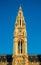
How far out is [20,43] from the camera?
146625 mm

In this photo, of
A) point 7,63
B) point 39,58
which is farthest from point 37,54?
point 7,63

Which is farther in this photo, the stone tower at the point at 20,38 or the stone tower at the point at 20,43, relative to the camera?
the stone tower at the point at 20,38

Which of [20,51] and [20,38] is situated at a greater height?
[20,38]

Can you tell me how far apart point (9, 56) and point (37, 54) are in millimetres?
10147

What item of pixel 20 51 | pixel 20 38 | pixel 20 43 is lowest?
pixel 20 51

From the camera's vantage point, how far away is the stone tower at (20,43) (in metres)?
143

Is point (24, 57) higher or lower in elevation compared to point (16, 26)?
lower

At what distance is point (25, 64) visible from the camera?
143 meters

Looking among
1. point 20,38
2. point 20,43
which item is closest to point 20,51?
point 20,43

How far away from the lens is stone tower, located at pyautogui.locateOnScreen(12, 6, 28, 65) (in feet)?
470

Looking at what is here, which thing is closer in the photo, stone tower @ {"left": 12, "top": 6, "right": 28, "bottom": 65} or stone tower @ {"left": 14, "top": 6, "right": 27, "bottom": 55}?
stone tower @ {"left": 12, "top": 6, "right": 28, "bottom": 65}

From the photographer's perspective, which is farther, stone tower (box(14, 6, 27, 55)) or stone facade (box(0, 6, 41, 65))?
stone tower (box(14, 6, 27, 55))

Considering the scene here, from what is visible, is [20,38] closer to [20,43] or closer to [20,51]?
[20,43]

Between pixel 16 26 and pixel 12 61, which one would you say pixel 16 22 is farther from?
pixel 12 61
